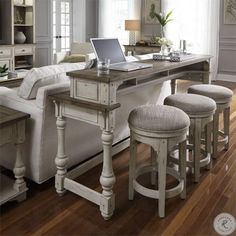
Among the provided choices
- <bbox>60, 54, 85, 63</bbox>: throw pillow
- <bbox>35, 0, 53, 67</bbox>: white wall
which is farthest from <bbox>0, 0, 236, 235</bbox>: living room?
<bbox>35, 0, 53, 67</bbox>: white wall

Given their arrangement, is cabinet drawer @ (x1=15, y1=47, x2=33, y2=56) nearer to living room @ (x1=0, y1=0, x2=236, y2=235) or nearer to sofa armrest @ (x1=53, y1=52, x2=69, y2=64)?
sofa armrest @ (x1=53, y1=52, x2=69, y2=64)

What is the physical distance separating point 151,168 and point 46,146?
782 mm

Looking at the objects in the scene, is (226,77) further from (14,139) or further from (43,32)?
(14,139)

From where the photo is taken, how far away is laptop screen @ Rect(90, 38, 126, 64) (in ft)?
7.37

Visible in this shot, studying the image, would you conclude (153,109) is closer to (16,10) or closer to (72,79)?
(72,79)

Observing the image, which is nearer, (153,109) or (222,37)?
(153,109)

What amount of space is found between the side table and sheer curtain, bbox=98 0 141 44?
5.97 m

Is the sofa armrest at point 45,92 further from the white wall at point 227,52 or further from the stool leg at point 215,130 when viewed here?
the white wall at point 227,52

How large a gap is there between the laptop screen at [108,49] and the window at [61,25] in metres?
5.42

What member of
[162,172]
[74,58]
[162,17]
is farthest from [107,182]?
[162,17]

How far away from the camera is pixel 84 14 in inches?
305

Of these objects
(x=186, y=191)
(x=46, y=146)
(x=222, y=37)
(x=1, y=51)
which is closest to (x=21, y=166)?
(x=46, y=146)

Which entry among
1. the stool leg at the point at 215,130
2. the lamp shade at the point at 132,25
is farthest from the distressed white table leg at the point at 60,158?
the lamp shade at the point at 132,25

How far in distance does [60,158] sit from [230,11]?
5726 mm
